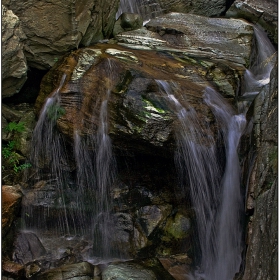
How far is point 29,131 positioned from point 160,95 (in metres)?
2.38

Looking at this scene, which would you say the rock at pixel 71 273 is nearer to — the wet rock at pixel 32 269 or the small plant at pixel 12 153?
the wet rock at pixel 32 269

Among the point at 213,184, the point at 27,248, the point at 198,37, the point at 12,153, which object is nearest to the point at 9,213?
the point at 27,248

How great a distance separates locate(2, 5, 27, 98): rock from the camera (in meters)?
6.54

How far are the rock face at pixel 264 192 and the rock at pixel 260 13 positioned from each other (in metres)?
4.01

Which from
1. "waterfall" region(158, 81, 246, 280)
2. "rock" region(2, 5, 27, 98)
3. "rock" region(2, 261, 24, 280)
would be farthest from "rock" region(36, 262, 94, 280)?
"rock" region(2, 5, 27, 98)

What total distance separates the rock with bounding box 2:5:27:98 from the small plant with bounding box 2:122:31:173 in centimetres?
64

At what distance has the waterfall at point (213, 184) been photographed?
5.88m

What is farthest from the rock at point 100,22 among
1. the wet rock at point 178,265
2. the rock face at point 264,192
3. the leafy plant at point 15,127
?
the wet rock at point 178,265

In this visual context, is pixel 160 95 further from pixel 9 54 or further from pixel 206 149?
pixel 9 54

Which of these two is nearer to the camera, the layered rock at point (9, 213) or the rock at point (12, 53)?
the layered rock at point (9, 213)

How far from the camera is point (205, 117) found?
237 inches

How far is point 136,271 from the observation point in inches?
203

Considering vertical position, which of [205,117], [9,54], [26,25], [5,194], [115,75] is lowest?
[5,194]

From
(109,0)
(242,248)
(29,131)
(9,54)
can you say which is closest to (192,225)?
(242,248)
